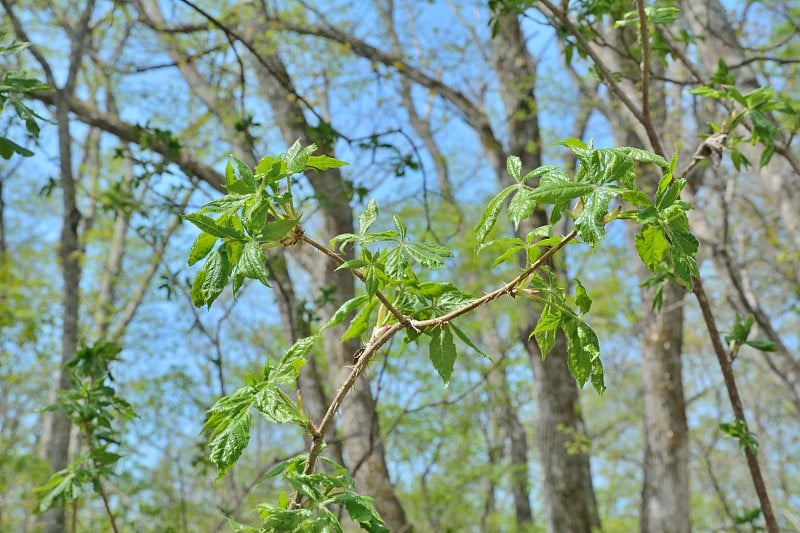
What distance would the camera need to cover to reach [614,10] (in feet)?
10.6

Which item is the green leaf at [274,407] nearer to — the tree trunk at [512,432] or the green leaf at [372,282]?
the green leaf at [372,282]

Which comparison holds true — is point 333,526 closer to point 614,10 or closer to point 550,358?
point 614,10

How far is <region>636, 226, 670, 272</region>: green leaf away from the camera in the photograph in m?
1.11

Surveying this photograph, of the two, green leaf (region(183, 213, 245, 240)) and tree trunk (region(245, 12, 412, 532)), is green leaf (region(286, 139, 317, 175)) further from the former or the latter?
tree trunk (region(245, 12, 412, 532))

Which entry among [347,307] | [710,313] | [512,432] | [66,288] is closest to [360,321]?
[347,307]

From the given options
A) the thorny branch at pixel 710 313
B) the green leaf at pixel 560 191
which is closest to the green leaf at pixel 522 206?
the green leaf at pixel 560 191

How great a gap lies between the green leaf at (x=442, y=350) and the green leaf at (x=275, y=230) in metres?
0.32

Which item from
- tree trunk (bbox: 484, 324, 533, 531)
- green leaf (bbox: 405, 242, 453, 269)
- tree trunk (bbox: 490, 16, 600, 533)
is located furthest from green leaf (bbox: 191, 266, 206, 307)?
tree trunk (bbox: 484, 324, 533, 531)

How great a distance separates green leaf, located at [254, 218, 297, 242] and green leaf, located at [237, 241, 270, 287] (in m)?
0.02

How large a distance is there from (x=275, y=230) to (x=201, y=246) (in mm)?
136

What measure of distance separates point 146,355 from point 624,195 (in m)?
14.2

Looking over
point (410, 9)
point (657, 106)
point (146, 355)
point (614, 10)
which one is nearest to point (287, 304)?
point (614, 10)

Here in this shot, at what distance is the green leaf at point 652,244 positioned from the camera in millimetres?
1109

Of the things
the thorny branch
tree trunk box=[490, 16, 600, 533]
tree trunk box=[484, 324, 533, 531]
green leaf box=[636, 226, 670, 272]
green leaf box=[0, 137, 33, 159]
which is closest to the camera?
green leaf box=[636, 226, 670, 272]
